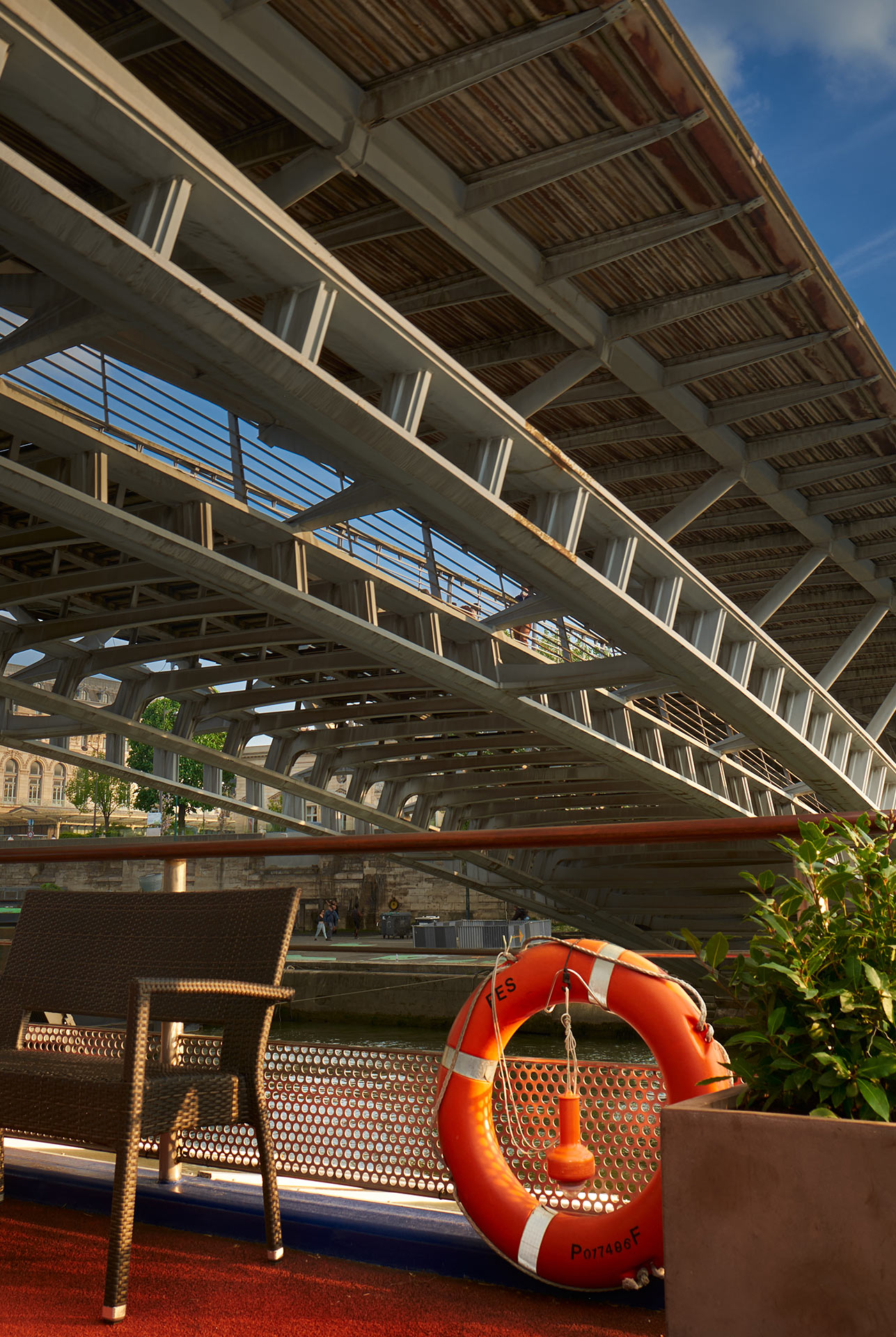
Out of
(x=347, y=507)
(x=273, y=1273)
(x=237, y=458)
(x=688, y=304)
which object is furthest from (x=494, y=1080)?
(x=237, y=458)

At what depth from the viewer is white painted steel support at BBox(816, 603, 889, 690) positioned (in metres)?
13.5

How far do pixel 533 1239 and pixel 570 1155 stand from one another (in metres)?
0.19

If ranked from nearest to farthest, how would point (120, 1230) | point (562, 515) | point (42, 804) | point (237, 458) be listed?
point (120, 1230) → point (562, 515) → point (237, 458) → point (42, 804)

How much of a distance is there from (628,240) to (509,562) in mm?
2281

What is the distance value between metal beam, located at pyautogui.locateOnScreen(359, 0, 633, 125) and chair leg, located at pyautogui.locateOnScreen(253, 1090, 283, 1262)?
15.2 ft

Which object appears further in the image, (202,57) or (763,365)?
(763,365)

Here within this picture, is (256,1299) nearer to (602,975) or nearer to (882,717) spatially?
(602,975)

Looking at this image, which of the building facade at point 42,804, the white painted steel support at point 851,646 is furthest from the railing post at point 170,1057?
the building facade at point 42,804

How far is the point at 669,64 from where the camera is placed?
528 centimetres

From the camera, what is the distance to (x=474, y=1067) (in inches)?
89.7

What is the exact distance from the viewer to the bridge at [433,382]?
5.03 m

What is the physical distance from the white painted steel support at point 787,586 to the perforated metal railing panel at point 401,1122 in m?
9.61

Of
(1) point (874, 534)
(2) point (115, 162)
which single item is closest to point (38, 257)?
(2) point (115, 162)

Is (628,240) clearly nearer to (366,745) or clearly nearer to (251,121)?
(251,121)
